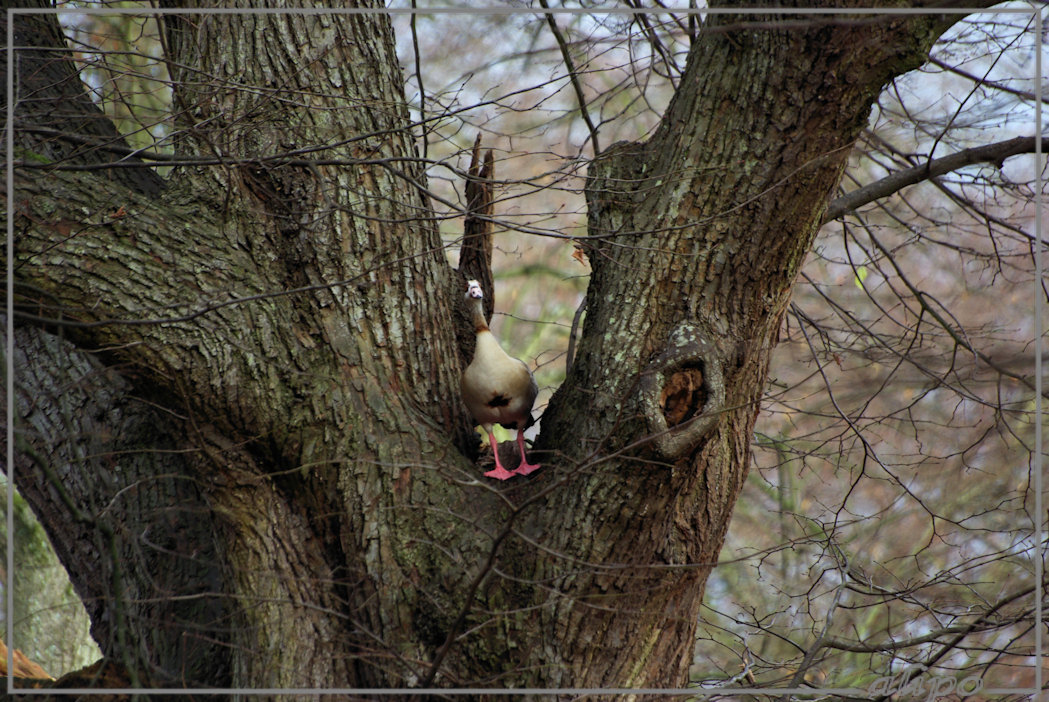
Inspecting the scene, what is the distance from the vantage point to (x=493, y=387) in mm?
3338

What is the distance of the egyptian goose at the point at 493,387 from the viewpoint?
335 cm

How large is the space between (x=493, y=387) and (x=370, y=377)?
1.58 feet

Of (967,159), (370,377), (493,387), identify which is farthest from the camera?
(967,159)

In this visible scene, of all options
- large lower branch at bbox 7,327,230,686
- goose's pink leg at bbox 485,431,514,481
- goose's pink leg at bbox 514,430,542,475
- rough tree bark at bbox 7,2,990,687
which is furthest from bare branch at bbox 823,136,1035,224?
large lower branch at bbox 7,327,230,686

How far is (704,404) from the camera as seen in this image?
2.58m

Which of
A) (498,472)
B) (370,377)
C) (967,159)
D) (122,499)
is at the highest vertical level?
(967,159)

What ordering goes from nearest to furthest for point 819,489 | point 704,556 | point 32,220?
1. point 32,220
2. point 704,556
3. point 819,489

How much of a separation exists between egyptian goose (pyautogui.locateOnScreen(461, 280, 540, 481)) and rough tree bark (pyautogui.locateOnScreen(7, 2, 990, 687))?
114 mm

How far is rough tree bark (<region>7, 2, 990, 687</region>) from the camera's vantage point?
2.82 m

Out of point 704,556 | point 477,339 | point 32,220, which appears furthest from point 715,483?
point 32,220

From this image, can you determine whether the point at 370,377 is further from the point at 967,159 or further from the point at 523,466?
the point at 967,159

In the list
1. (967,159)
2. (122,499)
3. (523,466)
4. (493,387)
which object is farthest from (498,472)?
(967,159)

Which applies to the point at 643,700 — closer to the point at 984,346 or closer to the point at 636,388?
the point at 636,388

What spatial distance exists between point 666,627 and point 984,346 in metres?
3.35
